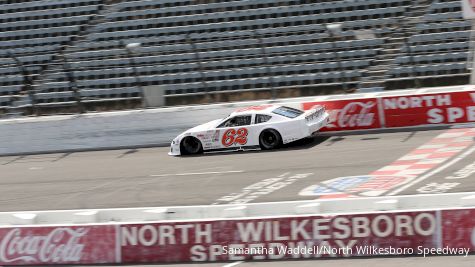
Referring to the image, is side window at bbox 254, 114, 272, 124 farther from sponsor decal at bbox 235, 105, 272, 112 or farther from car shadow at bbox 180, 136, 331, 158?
car shadow at bbox 180, 136, 331, 158

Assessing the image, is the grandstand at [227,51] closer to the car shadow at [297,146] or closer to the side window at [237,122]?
the car shadow at [297,146]

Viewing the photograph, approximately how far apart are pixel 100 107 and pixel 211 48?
392 centimetres

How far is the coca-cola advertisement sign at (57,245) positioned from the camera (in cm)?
1267

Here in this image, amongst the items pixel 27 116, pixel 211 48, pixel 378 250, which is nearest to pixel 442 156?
pixel 378 250

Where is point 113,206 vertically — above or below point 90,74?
below

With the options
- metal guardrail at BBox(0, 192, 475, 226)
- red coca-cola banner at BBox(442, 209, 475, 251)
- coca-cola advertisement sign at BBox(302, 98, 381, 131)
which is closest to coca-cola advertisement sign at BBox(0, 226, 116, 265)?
metal guardrail at BBox(0, 192, 475, 226)

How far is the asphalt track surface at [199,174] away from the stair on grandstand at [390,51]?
3.28 m

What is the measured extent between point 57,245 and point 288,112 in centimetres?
→ 888

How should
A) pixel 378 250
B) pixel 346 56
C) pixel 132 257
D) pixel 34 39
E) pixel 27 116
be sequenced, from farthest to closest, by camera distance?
pixel 34 39, pixel 27 116, pixel 346 56, pixel 132 257, pixel 378 250

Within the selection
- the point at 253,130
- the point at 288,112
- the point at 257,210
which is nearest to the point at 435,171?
the point at 288,112

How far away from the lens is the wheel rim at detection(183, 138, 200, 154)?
21469 mm

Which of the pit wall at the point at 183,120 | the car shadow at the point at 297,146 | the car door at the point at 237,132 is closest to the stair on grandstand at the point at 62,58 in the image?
the pit wall at the point at 183,120

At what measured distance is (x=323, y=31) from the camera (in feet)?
83.6

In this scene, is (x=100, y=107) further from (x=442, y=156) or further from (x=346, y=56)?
(x=442, y=156)
